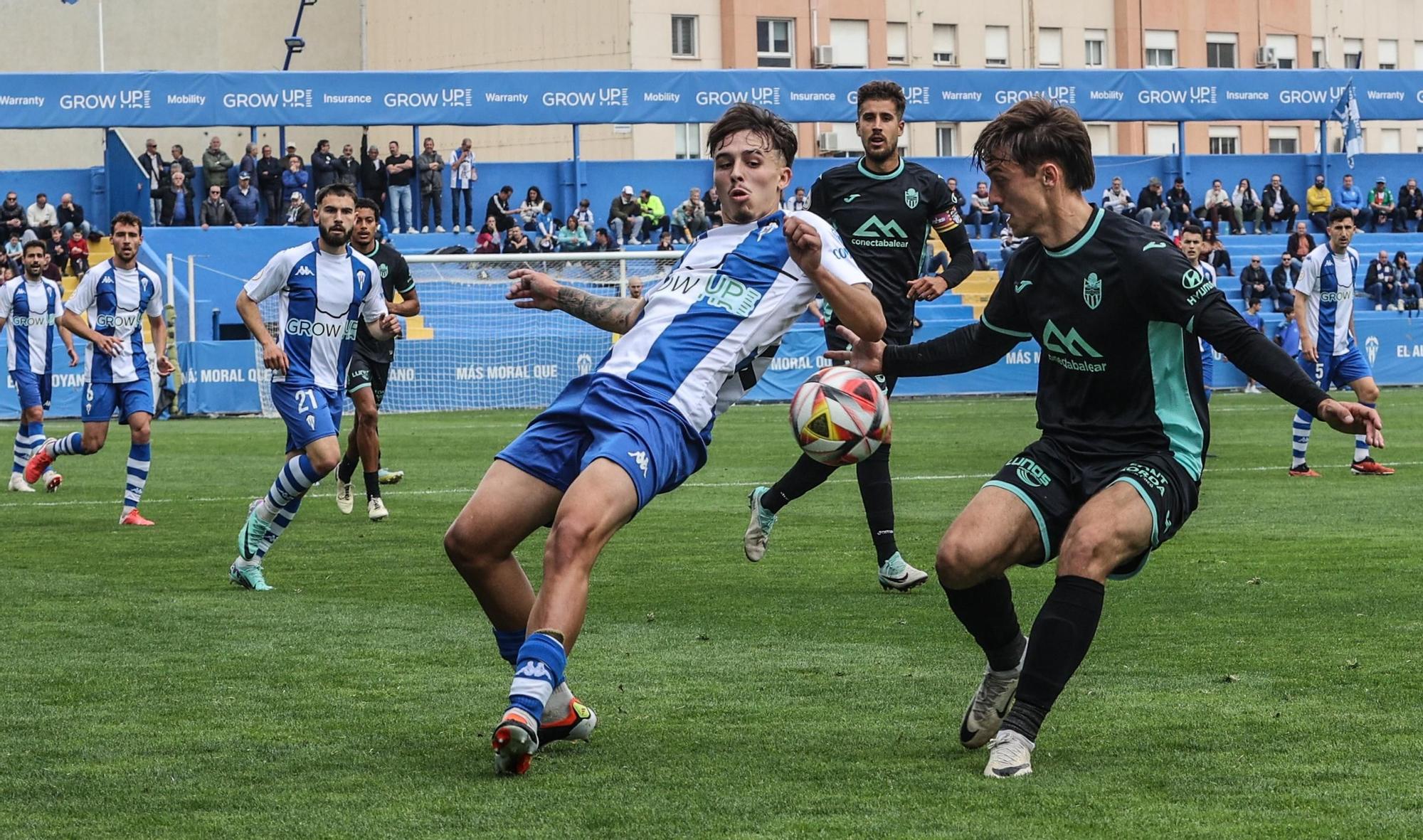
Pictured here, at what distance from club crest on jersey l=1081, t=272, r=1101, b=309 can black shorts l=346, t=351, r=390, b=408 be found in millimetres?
8996

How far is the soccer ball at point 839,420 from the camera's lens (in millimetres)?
6160

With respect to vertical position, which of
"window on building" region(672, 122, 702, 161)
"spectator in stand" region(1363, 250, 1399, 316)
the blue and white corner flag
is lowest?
"spectator in stand" region(1363, 250, 1399, 316)

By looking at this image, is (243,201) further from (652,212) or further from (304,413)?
(304,413)

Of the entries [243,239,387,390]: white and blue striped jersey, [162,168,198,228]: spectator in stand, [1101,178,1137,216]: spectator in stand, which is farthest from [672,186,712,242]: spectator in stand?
[243,239,387,390]: white and blue striped jersey

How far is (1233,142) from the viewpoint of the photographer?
61312mm

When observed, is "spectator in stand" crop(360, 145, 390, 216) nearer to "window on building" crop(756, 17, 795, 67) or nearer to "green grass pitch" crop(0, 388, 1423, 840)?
"window on building" crop(756, 17, 795, 67)

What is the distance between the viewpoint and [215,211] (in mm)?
34500

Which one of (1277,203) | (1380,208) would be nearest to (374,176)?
(1277,203)

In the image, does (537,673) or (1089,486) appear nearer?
(537,673)

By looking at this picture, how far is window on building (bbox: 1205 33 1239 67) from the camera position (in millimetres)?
61000

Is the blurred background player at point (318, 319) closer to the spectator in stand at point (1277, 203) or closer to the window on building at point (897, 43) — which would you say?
the spectator in stand at point (1277, 203)

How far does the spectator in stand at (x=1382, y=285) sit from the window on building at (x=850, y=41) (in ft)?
70.6

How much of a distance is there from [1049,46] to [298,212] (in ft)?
104

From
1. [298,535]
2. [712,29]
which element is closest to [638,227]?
[712,29]
